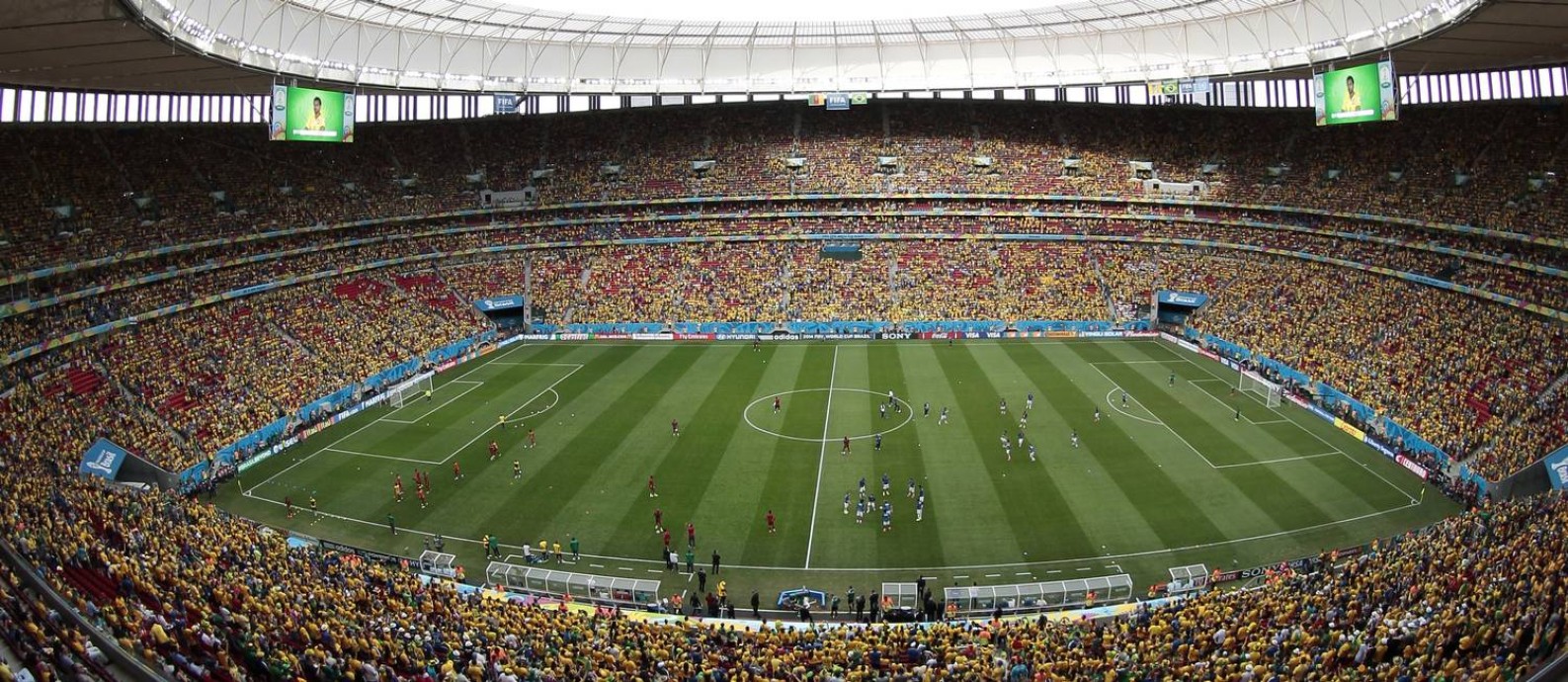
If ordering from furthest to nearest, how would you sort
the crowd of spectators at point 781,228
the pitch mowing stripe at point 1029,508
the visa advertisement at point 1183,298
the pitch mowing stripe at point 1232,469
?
the visa advertisement at point 1183,298
the crowd of spectators at point 781,228
the pitch mowing stripe at point 1232,469
the pitch mowing stripe at point 1029,508

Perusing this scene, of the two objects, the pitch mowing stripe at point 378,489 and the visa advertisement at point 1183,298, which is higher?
the visa advertisement at point 1183,298

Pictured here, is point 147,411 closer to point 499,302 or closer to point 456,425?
point 456,425

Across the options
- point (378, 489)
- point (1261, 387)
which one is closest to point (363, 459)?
point (378, 489)

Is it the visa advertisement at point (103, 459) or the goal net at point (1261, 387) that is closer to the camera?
the visa advertisement at point (103, 459)

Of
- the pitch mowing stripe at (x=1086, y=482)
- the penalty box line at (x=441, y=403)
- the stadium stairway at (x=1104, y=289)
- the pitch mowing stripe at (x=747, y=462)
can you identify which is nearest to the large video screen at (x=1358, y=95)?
the pitch mowing stripe at (x=1086, y=482)

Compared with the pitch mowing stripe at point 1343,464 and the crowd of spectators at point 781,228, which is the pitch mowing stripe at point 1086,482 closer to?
the pitch mowing stripe at point 1343,464

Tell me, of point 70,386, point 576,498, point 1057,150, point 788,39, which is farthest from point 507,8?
point 1057,150
